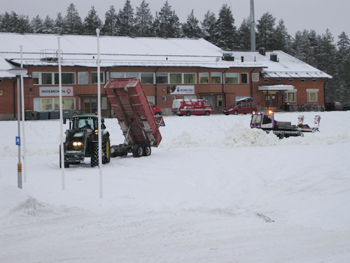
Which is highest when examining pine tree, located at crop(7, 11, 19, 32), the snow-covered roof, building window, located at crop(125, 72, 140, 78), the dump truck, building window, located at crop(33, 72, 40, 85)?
pine tree, located at crop(7, 11, 19, 32)

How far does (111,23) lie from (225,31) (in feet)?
89.3

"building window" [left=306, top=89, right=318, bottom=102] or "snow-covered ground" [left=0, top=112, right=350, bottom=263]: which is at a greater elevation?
"building window" [left=306, top=89, right=318, bottom=102]

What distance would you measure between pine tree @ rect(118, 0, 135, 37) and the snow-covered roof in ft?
121

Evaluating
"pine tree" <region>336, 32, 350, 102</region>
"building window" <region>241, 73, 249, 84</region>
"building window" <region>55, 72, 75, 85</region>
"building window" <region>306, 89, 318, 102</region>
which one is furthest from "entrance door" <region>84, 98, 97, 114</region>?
"pine tree" <region>336, 32, 350, 102</region>

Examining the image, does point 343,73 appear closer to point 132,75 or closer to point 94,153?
point 132,75

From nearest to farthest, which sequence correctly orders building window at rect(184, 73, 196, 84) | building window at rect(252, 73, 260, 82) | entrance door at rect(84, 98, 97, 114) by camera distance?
Result: 1. entrance door at rect(84, 98, 97, 114)
2. building window at rect(184, 73, 196, 84)
3. building window at rect(252, 73, 260, 82)

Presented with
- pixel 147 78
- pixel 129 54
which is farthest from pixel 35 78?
pixel 147 78

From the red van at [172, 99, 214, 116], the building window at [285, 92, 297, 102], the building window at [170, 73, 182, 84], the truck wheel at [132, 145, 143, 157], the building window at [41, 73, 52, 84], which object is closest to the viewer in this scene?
the truck wheel at [132, 145, 143, 157]

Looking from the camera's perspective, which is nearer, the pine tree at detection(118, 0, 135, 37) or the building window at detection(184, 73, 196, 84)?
the building window at detection(184, 73, 196, 84)

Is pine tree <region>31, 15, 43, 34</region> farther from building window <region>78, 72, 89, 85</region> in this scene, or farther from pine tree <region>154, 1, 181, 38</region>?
building window <region>78, 72, 89, 85</region>

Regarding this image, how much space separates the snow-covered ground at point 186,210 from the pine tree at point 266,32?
7902 centimetres

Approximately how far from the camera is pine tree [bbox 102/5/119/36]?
9532cm

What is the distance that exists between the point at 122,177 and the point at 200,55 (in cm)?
4047

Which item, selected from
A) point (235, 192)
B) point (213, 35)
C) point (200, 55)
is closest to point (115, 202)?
point (235, 192)
